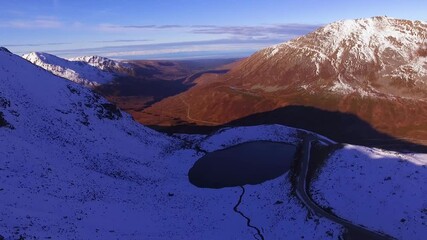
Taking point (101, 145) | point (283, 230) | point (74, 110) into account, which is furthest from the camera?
point (74, 110)

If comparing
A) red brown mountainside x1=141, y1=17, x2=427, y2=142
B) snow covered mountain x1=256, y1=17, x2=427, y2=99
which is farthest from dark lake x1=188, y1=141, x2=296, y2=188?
snow covered mountain x1=256, y1=17, x2=427, y2=99

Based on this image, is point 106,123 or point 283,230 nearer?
point 283,230

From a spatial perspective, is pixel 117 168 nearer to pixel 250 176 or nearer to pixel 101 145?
pixel 101 145

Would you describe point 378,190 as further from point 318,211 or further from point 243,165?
point 243,165

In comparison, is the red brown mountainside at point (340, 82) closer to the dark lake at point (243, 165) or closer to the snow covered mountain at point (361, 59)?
the snow covered mountain at point (361, 59)

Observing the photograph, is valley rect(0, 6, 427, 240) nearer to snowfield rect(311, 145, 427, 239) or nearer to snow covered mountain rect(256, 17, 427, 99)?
snowfield rect(311, 145, 427, 239)

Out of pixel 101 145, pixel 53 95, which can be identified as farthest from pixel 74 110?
pixel 101 145
